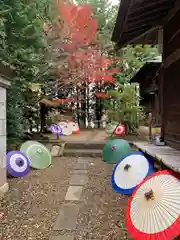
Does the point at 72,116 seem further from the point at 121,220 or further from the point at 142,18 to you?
the point at 121,220

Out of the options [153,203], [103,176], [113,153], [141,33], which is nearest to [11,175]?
[103,176]

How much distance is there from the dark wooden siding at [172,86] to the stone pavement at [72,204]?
77.2 inches

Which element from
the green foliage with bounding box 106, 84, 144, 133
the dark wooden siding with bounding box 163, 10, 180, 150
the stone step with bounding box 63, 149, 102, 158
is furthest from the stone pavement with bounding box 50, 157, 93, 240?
the green foliage with bounding box 106, 84, 144, 133

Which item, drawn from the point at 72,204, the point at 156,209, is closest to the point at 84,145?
the point at 72,204

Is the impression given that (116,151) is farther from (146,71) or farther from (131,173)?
(146,71)

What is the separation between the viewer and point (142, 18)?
16.0 ft

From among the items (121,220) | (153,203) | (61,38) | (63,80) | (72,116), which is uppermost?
(61,38)

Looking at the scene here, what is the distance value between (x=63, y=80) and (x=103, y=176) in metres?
5.96

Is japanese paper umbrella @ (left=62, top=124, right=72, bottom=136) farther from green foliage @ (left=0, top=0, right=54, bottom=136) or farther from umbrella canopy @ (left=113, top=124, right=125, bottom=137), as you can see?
green foliage @ (left=0, top=0, right=54, bottom=136)

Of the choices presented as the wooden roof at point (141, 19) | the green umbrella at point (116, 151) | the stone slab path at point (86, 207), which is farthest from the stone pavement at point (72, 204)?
the wooden roof at point (141, 19)

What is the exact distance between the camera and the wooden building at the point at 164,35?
4363mm

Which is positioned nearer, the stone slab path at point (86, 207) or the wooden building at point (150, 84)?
the stone slab path at point (86, 207)

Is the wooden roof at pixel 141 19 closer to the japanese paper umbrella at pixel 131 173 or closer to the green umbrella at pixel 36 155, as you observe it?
the japanese paper umbrella at pixel 131 173

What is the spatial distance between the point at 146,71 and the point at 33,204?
10.9m
